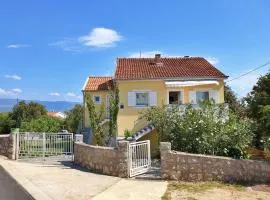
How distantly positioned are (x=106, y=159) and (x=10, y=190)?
18.8 feet

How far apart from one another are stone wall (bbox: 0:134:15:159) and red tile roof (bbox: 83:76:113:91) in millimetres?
12498

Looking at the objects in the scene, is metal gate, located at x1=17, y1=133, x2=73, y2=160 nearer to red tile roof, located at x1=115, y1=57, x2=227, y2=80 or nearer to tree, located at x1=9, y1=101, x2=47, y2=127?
red tile roof, located at x1=115, y1=57, x2=227, y2=80

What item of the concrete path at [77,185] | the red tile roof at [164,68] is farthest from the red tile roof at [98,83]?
the concrete path at [77,185]

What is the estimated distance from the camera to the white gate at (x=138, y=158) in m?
18.6

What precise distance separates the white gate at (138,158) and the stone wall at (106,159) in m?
0.27

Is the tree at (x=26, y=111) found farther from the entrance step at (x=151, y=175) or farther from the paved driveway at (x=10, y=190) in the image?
the paved driveway at (x=10, y=190)

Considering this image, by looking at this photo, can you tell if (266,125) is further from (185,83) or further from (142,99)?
(142,99)

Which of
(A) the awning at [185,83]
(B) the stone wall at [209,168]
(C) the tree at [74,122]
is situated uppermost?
(A) the awning at [185,83]

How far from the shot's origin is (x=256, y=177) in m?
16.7

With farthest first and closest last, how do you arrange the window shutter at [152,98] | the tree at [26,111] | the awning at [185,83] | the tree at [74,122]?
the tree at [26,111]
the tree at [74,122]
the window shutter at [152,98]
the awning at [185,83]

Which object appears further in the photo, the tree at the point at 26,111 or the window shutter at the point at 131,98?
the tree at the point at 26,111

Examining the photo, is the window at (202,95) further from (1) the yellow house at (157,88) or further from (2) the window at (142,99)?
(2) the window at (142,99)

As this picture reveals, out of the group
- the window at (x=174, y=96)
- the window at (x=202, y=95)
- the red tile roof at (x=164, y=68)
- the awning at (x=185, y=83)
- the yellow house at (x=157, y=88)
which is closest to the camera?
the awning at (x=185, y=83)

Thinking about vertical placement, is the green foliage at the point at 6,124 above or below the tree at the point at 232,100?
below
